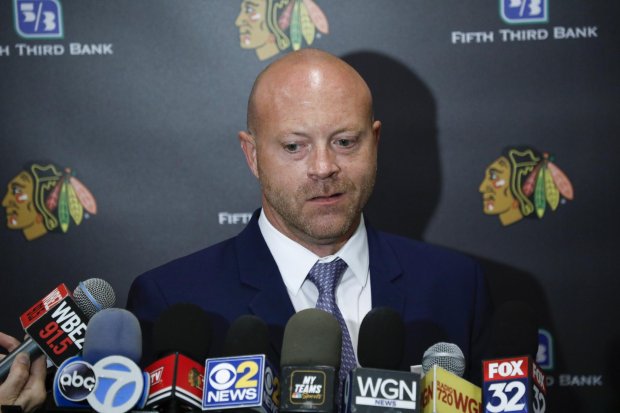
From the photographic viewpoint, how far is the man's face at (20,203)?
306cm

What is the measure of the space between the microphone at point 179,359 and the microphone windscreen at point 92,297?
205 millimetres

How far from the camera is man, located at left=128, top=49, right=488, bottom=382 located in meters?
2.32

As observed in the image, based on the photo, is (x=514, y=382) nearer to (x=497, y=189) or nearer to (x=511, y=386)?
(x=511, y=386)

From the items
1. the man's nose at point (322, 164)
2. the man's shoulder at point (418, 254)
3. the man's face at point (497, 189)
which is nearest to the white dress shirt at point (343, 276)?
the man's shoulder at point (418, 254)

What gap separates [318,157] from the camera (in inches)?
89.7

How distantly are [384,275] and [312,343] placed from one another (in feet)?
2.75

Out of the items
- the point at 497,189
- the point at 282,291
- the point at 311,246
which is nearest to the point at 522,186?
the point at 497,189

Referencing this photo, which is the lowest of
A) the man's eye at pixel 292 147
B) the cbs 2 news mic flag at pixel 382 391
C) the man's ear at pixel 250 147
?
the cbs 2 news mic flag at pixel 382 391

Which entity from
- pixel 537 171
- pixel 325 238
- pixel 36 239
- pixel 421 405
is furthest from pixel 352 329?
pixel 36 239

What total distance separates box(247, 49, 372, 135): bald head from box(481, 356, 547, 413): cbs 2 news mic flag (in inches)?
38.0

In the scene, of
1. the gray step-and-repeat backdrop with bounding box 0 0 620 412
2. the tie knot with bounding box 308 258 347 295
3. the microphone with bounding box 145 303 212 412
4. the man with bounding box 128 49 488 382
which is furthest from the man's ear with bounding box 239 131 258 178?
the microphone with bounding box 145 303 212 412

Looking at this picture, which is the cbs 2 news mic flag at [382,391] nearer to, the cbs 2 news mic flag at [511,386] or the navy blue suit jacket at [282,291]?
the cbs 2 news mic flag at [511,386]

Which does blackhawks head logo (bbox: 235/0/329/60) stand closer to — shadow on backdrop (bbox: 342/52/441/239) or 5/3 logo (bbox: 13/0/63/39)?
shadow on backdrop (bbox: 342/52/441/239)

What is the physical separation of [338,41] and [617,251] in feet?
3.78
